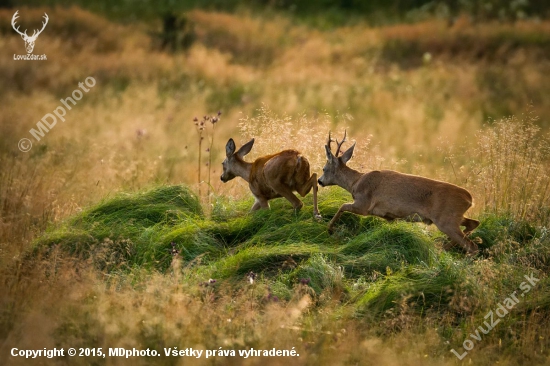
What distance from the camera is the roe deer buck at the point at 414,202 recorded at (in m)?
8.71

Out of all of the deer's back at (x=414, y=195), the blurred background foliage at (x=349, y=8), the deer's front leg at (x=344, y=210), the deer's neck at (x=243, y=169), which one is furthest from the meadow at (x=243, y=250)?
the blurred background foliage at (x=349, y=8)

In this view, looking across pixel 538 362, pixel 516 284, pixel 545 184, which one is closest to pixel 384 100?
pixel 545 184

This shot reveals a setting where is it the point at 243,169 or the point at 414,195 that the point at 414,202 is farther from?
the point at 243,169

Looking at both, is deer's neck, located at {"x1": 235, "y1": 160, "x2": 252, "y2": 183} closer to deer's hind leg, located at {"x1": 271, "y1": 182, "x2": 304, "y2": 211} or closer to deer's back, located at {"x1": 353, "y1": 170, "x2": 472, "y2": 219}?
deer's hind leg, located at {"x1": 271, "y1": 182, "x2": 304, "y2": 211}

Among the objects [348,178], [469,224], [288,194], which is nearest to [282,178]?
[288,194]

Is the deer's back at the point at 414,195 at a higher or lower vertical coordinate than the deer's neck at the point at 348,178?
lower

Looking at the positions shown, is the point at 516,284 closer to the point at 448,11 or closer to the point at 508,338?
the point at 508,338

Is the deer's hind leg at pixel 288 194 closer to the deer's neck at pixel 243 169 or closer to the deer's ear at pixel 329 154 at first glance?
the deer's ear at pixel 329 154

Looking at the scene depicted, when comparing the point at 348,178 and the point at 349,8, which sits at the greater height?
the point at 349,8

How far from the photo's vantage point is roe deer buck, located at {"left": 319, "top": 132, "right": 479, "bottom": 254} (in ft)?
28.6

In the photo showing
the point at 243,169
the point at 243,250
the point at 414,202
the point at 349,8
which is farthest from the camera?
the point at 349,8

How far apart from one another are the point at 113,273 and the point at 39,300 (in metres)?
1.56

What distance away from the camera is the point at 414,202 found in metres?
8.91

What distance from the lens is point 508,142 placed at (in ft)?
34.0
